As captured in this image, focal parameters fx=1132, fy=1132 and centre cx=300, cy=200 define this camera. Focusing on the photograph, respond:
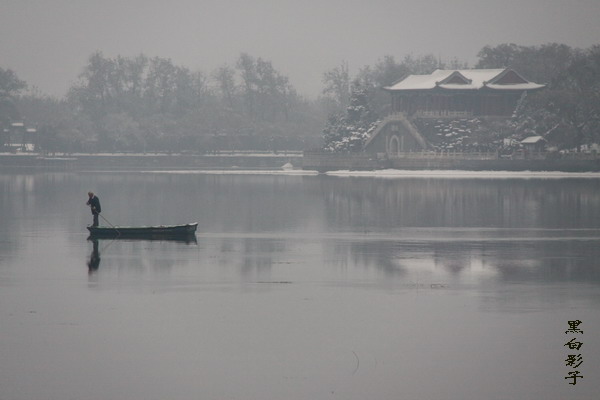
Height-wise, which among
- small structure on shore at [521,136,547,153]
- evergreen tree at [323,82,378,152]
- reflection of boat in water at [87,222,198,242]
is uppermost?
evergreen tree at [323,82,378,152]

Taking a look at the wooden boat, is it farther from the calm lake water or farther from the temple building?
the temple building

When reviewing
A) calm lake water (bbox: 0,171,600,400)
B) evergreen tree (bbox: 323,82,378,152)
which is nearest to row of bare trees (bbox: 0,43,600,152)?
evergreen tree (bbox: 323,82,378,152)

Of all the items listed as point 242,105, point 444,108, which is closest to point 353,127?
point 444,108

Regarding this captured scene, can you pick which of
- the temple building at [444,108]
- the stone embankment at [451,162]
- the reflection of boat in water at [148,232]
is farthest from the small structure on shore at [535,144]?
the reflection of boat in water at [148,232]

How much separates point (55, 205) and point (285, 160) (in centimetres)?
8262

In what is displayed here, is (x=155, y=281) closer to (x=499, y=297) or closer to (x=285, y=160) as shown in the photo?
(x=499, y=297)

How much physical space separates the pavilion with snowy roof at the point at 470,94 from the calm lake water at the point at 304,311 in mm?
76377

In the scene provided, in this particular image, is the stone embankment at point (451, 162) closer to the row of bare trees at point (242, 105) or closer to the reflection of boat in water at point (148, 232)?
the row of bare trees at point (242, 105)

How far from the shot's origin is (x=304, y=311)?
79.5 ft

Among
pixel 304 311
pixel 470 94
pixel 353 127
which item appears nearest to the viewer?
pixel 304 311

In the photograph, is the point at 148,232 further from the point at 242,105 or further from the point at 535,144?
the point at 242,105

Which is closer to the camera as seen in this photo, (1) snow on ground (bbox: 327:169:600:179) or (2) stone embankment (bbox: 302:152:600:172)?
(1) snow on ground (bbox: 327:169:600:179)

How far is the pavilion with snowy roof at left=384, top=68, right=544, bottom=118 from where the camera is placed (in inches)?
4867

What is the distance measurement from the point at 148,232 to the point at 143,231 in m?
0.19
